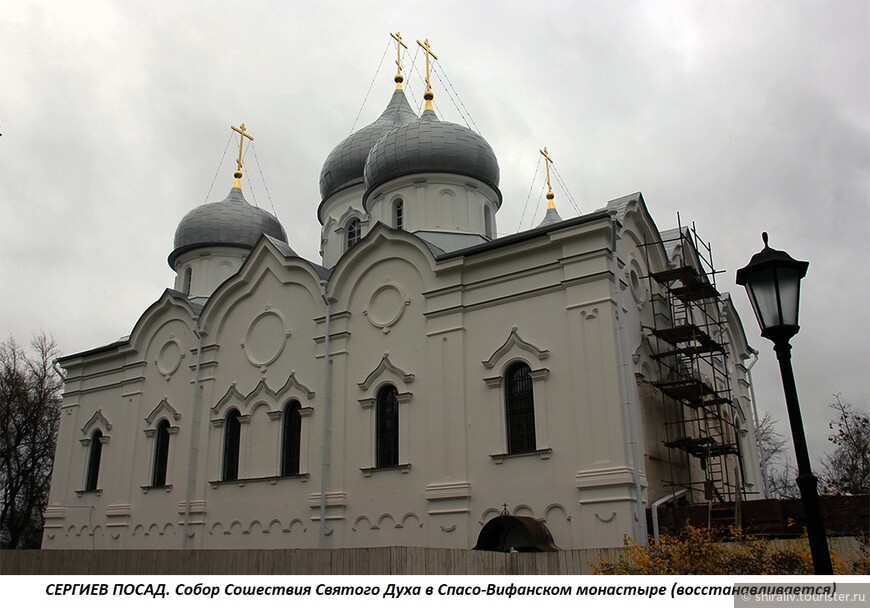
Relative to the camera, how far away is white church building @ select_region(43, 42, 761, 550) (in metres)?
13.6

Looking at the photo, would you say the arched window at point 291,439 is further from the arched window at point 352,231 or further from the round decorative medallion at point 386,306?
the arched window at point 352,231

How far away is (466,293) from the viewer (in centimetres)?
1552

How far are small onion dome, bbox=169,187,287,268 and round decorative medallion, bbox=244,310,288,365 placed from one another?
5490 mm

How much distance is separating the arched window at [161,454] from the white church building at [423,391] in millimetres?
52

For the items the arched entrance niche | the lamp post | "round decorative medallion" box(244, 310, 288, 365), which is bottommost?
the arched entrance niche

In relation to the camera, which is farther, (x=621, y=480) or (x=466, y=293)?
(x=466, y=293)

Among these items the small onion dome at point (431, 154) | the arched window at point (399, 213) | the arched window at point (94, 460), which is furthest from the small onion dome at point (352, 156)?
the arched window at point (94, 460)

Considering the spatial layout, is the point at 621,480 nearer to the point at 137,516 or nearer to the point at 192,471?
Result: the point at 192,471

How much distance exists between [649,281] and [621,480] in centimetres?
513

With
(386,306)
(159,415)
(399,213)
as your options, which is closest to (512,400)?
(386,306)

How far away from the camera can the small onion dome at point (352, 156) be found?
23.9 meters

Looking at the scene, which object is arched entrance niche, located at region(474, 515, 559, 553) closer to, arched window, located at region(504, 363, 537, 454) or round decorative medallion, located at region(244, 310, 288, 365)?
arched window, located at region(504, 363, 537, 454)

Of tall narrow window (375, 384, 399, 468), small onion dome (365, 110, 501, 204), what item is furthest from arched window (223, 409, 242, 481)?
small onion dome (365, 110, 501, 204)
